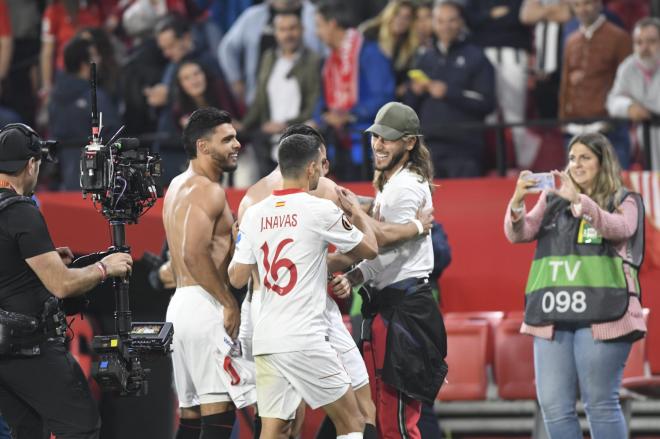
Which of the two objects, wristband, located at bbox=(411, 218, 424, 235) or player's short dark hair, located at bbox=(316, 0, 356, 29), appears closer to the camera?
wristband, located at bbox=(411, 218, 424, 235)

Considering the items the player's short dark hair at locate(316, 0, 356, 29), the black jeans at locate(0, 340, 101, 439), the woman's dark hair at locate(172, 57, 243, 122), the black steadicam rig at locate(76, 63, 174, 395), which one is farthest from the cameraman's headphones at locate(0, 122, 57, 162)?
the player's short dark hair at locate(316, 0, 356, 29)

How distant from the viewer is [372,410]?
6.55 meters

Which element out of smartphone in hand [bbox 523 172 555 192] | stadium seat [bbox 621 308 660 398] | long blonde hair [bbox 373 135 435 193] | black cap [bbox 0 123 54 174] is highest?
black cap [bbox 0 123 54 174]

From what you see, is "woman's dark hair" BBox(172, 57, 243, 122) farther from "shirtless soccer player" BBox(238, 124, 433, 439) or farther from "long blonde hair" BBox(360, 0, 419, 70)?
"shirtless soccer player" BBox(238, 124, 433, 439)

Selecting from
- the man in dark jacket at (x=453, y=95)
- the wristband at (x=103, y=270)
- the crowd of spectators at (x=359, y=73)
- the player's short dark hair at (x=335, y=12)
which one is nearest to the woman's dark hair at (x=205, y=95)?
the crowd of spectators at (x=359, y=73)

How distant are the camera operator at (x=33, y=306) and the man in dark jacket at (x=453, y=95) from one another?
4124 mm

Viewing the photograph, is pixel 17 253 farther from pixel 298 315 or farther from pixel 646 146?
pixel 646 146

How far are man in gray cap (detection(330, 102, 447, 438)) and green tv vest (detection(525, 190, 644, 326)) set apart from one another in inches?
25.9

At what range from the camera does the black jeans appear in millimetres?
6152

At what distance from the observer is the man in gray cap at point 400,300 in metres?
6.71

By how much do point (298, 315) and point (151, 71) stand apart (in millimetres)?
5822

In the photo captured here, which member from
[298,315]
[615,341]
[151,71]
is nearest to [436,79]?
[151,71]

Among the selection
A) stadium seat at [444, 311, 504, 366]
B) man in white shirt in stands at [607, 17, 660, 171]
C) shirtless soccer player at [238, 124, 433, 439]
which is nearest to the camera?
shirtless soccer player at [238, 124, 433, 439]

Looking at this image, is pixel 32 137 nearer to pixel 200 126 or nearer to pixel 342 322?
pixel 200 126
